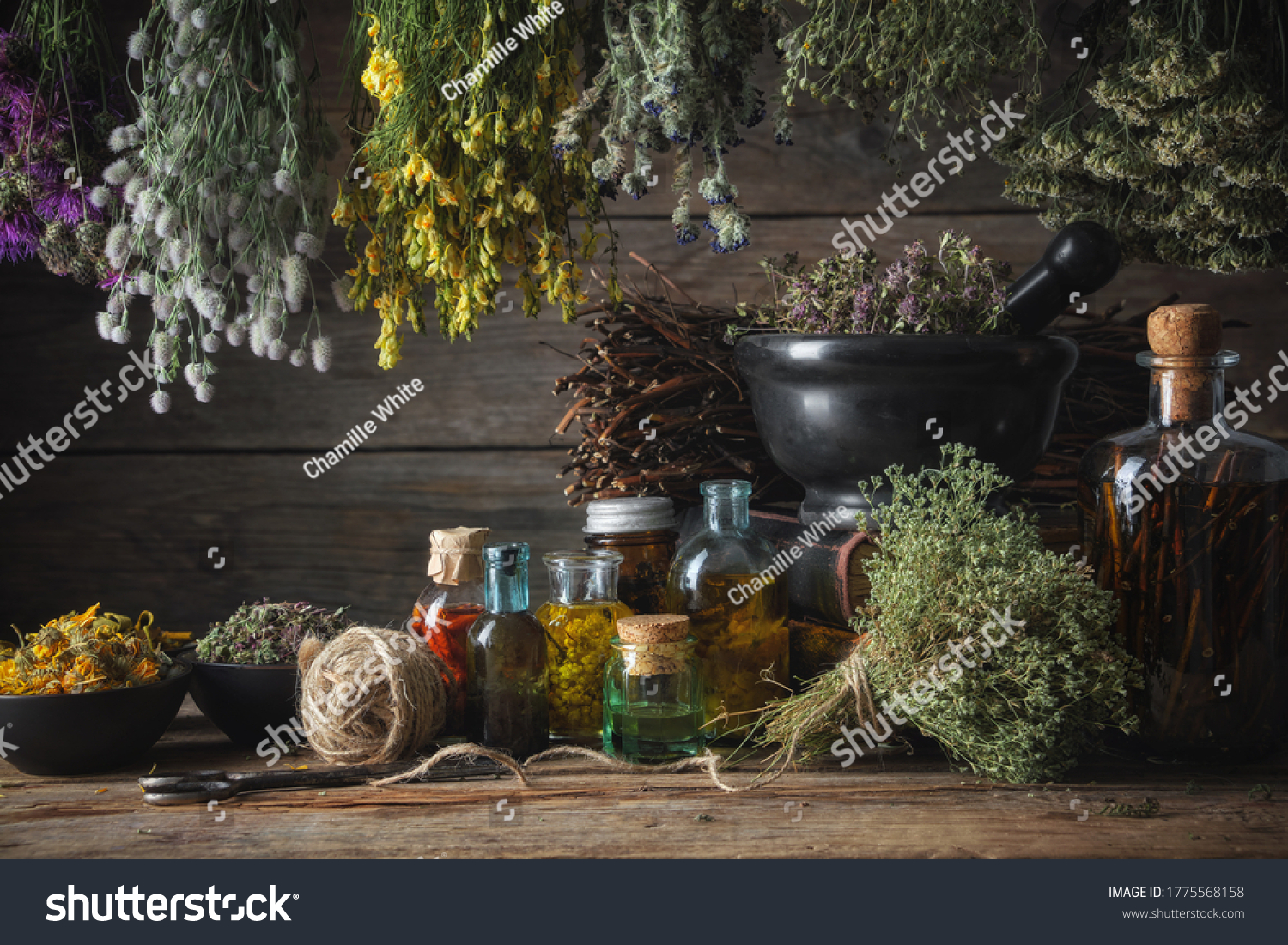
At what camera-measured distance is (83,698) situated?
0.83m

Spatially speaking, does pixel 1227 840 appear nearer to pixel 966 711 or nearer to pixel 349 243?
pixel 966 711

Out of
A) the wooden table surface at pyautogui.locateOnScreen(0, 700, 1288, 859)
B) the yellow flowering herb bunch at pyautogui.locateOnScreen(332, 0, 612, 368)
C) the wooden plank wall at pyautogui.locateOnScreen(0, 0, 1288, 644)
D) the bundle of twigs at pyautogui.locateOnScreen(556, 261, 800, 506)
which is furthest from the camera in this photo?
the wooden plank wall at pyautogui.locateOnScreen(0, 0, 1288, 644)

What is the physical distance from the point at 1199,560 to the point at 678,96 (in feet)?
1.89

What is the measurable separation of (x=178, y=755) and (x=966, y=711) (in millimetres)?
704

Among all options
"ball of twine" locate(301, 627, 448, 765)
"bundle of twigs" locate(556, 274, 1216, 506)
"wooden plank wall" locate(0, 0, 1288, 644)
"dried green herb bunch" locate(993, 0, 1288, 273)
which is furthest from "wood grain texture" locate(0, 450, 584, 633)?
"dried green herb bunch" locate(993, 0, 1288, 273)

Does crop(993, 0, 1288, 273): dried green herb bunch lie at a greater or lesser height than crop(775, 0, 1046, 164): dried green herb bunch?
lesser

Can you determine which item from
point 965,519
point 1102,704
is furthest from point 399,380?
point 1102,704

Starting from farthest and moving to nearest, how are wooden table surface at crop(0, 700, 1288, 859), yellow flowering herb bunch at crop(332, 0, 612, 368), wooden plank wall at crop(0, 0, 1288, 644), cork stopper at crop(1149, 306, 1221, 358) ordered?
wooden plank wall at crop(0, 0, 1288, 644) < yellow flowering herb bunch at crop(332, 0, 612, 368) < cork stopper at crop(1149, 306, 1221, 358) < wooden table surface at crop(0, 700, 1288, 859)

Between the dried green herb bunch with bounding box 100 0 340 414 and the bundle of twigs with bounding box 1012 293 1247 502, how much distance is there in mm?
790

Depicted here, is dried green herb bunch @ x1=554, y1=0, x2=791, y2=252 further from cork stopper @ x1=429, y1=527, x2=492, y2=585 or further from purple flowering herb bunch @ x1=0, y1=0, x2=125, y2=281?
purple flowering herb bunch @ x1=0, y1=0, x2=125, y2=281

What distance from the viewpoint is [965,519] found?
83 centimetres

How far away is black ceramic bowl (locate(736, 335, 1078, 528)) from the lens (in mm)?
847

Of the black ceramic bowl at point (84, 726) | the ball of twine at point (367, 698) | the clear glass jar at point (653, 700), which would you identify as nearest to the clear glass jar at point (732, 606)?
the clear glass jar at point (653, 700)

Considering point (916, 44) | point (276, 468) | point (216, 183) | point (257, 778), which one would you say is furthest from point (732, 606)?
point (276, 468)
